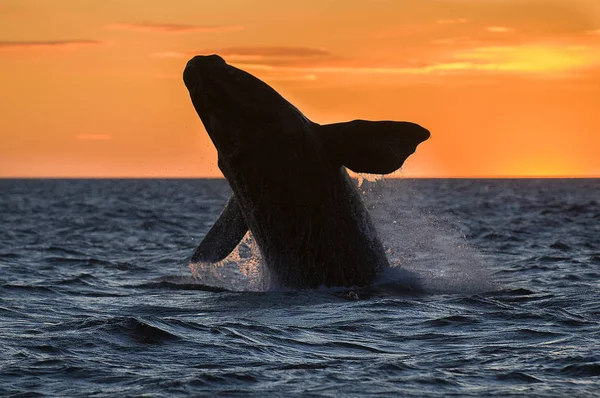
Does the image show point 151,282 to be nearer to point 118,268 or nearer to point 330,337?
point 118,268

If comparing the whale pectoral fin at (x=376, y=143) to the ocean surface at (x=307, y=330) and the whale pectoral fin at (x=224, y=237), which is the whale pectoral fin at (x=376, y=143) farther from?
the whale pectoral fin at (x=224, y=237)

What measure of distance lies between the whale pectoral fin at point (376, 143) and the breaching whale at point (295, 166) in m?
0.01

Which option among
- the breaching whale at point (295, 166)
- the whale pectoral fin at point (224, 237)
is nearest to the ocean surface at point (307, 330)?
the breaching whale at point (295, 166)

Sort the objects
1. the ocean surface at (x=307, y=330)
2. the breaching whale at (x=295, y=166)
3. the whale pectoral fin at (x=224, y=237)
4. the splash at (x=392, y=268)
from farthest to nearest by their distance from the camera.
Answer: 1. the splash at (x=392, y=268)
2. the whale pectoral fin at (x=224, y=237)
3. the breaching whale at (x=295, y=166)
4. the ocean surface at (x=307, y=330)

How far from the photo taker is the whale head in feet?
42.7

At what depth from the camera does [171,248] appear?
2702 cm

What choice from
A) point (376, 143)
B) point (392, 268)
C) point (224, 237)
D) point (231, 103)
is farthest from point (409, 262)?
point (231, 103)

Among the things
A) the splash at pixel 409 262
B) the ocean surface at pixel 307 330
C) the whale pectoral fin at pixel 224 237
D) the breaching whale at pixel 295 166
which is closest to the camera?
the ocean surface at pixel 307 330

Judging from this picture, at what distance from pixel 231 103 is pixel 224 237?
2382mm

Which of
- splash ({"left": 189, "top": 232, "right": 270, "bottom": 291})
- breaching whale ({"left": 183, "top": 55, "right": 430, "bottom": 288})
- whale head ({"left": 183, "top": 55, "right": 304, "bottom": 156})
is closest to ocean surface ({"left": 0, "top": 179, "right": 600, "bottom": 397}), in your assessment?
splash ({"left": 189, "top": 232, "right": 270, "bottom": 291})

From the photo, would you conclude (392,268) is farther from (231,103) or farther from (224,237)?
(231,103)

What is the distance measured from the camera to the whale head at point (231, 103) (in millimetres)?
13016

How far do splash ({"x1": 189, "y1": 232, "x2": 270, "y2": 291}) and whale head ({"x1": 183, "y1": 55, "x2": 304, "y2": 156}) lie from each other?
2.10m

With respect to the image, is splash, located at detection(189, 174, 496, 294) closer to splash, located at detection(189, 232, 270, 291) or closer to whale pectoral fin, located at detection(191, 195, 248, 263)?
splash, located at detection(189, 232, 270, 291)
